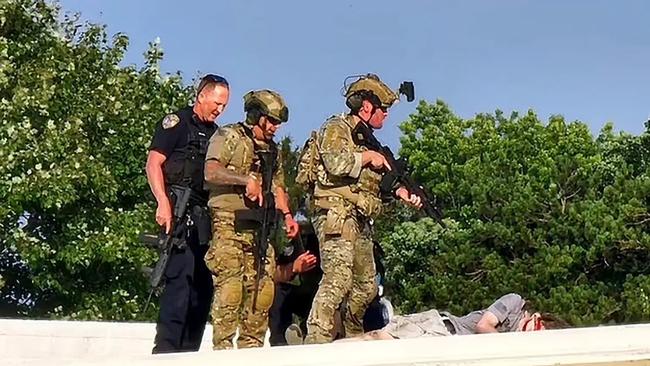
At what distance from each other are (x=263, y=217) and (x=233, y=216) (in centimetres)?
16

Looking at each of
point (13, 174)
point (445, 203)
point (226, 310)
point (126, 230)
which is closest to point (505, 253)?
point (126, 230)

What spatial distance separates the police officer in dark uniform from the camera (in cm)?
700

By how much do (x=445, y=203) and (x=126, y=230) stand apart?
21503 mm

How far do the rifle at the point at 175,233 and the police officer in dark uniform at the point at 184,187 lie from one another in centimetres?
2

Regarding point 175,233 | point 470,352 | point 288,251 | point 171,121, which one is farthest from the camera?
point 288,251

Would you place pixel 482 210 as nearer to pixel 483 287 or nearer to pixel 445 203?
pixel 483 287

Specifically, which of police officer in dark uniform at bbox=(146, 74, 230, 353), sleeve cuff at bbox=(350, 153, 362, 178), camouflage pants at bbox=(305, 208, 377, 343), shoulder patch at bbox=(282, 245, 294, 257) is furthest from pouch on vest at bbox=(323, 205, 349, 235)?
shoulder patch at bbox=(282, 245, 294, 257)

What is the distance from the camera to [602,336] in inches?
197

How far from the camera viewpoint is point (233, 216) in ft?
22.2

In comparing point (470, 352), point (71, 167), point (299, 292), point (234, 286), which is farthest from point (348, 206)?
point (71, 167)

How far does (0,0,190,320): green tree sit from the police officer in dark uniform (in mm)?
10065

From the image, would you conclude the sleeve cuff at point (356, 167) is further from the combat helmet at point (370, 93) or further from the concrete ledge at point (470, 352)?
the concrete ledge at point (470, 352)

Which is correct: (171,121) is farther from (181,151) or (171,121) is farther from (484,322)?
Answer: (484,322)

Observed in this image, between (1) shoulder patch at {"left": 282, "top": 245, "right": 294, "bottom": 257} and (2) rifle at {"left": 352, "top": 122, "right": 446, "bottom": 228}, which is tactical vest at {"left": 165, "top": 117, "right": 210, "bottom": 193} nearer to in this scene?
(2) rifle at {"left": 352, "top": 122, "right": 446, "bottom": 228}
